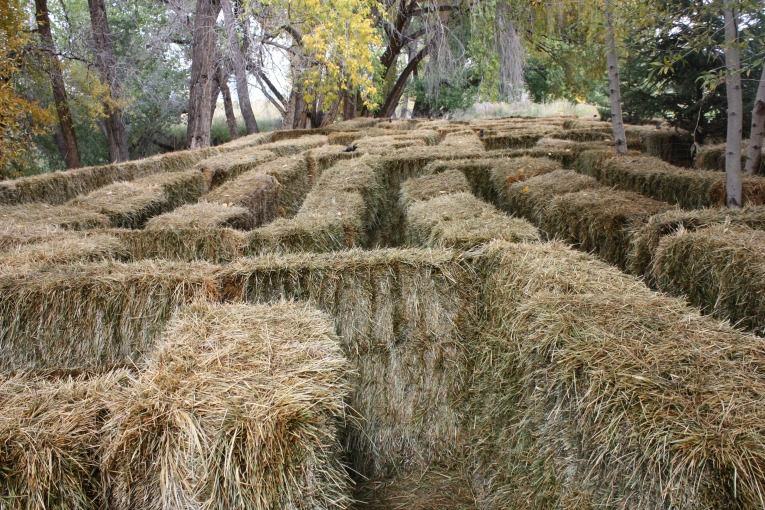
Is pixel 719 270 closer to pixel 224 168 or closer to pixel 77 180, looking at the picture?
pixel 224 168

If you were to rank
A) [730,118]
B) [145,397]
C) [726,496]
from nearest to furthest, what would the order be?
[726,496] → [145,397] → [730,118]

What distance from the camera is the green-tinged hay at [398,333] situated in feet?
11.4

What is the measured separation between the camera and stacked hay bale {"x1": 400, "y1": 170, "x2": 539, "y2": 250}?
395 centimetres

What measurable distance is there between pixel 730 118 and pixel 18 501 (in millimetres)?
6660

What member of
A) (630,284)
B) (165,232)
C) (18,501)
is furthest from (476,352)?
(165,232)

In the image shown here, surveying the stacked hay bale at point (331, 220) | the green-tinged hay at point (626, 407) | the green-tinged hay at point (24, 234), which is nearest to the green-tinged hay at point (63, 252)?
the green-tinged hay at point (24, 234)

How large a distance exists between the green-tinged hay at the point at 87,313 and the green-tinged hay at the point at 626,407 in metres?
2.13

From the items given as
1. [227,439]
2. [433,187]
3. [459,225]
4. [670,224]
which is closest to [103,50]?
[433,187]

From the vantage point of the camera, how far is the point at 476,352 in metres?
3.40

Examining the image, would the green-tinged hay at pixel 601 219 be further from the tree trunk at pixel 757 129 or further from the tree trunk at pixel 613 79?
the tree trunk at pixel 613 79

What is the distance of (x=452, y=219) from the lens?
4.68 m

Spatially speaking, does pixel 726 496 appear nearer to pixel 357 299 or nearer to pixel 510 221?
pixel 357 299

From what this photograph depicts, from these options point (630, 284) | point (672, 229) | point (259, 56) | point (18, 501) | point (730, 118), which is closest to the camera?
point (18, 501)

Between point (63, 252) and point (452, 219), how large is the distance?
332 centimetres
